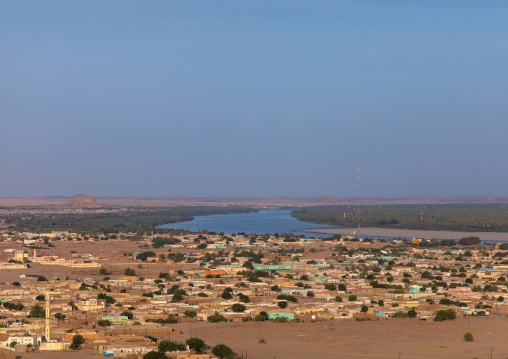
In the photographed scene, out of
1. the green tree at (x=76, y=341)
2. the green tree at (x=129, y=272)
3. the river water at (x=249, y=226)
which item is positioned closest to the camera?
the green tree at (x=76, y=341)

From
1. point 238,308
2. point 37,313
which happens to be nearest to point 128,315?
point 37,313

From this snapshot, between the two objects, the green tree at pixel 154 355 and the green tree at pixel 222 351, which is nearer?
the green tree at pixel 154 355

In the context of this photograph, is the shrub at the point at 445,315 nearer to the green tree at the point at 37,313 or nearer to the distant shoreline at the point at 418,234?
the green tree at the point at 37,313

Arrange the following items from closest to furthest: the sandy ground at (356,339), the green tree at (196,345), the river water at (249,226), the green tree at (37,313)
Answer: the green tree at (196,345), the sandy ground at (356,339), the green tree at (37,313), the river water at (249,226)

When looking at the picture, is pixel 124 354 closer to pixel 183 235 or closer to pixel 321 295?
pixel 321 295

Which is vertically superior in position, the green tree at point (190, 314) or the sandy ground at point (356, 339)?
the green tree at point (190, 314)

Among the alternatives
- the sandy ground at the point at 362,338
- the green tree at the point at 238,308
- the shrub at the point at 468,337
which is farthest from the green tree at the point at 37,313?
the shrub at the point at 468,337

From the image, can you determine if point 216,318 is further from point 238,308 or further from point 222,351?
point 222,351

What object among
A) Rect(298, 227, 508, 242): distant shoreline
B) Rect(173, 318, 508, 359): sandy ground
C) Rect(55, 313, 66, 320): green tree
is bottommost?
Rect(173, 318, 508, 359): sandy ground

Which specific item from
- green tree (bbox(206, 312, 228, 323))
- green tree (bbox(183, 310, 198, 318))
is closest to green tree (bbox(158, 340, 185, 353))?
green tree (bbox(206, 312, 228, 323))

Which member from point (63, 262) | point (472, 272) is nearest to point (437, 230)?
point (472, 272)

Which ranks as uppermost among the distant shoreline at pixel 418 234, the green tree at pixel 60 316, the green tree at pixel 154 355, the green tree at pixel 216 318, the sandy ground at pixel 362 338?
the distant shoreline at pixel 418 234

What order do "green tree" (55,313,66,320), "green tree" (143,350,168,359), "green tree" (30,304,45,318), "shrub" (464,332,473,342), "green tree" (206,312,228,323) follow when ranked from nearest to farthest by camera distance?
"green tree" (143,350,168,359) < "shrub" (464,332,473,342) < "green tree" (55,313,66,320) < "green tree" (206,312,228,323) < "green tree" (30,304,45,318)

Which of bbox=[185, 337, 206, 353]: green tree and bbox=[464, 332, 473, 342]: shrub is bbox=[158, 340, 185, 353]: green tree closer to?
bbox=[185, 337, 206, 353]: green tree
